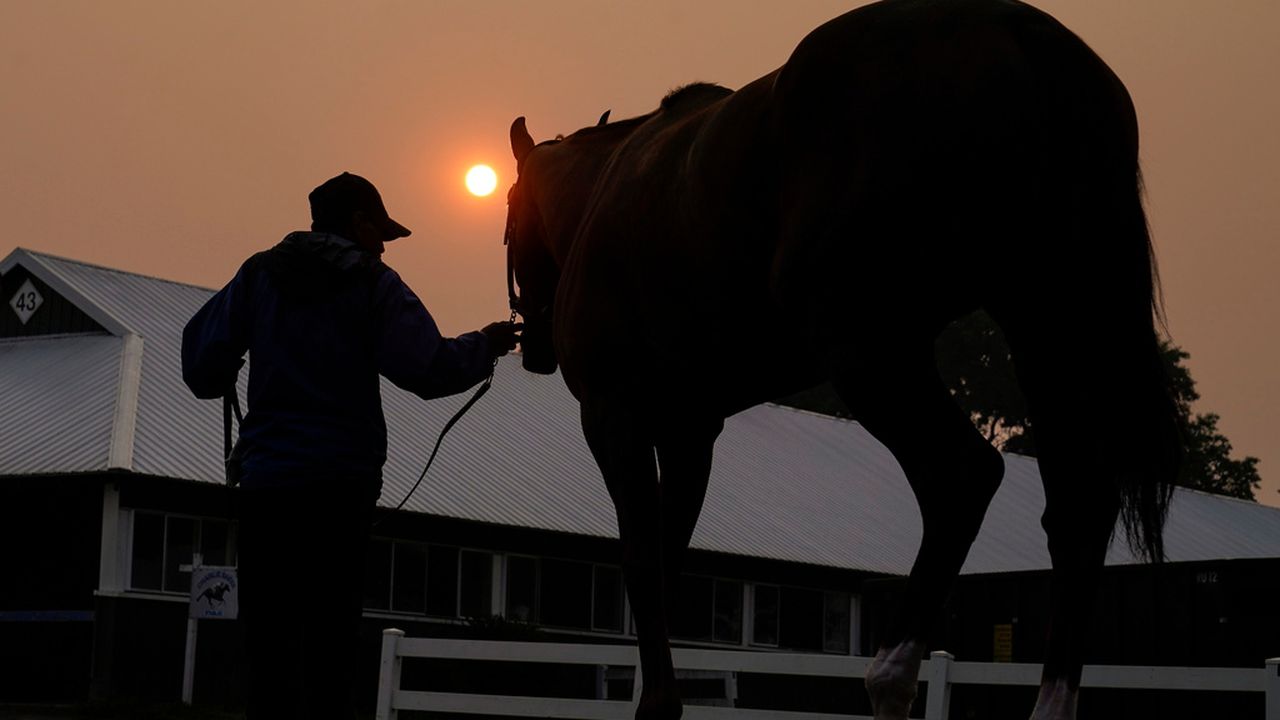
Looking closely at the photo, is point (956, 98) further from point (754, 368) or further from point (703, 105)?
point (703, 105)

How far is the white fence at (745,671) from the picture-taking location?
Result: 32.8 ft

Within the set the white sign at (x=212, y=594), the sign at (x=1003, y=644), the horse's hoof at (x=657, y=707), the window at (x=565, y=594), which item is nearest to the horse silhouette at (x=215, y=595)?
the white sign at (x=212, y=594)

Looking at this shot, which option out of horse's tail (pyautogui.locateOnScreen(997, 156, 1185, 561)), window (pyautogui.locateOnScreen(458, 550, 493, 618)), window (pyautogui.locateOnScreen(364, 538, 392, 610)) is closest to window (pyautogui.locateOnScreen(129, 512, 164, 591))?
window (pyautogui.locateOnScreen(364, 538, 392, 610))

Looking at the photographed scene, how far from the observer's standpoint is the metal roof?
100 feet

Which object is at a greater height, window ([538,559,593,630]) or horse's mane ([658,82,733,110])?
horse's mane ([658,82,733,110])

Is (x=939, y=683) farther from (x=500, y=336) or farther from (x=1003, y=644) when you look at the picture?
(x=1003, y=644)

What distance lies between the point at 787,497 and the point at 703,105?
38329mm

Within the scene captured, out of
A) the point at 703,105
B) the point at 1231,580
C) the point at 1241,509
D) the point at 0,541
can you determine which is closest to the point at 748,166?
the point at 703,105

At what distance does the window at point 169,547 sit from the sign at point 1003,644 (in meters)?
11.7

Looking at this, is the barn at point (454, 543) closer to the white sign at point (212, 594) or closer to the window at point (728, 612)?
the window at point (728, 612)

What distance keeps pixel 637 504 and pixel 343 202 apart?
1287 millimetres

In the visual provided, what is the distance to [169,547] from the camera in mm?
29125

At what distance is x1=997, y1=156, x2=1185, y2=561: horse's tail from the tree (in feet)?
236

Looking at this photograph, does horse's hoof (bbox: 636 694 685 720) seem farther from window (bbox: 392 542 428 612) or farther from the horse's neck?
window (bbox: 392 542 428 612)
